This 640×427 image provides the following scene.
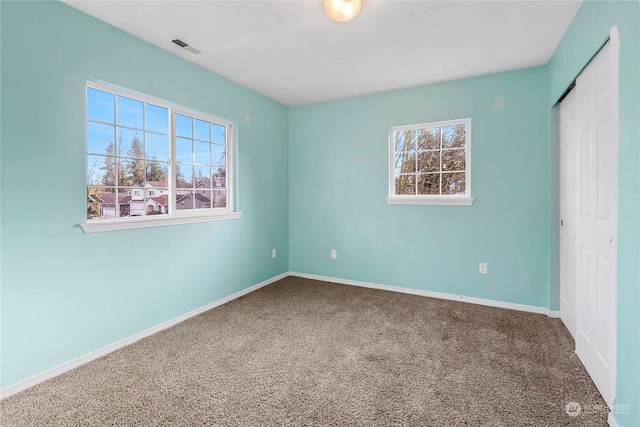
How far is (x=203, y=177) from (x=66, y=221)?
136 cm

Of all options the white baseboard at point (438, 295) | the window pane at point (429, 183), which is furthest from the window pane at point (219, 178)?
the window pane at point (429, 183)

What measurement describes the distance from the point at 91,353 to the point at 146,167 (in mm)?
1524

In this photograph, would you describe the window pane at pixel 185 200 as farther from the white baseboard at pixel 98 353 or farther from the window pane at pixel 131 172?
the white baseboard at pixel 98 353

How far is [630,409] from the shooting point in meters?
1.40

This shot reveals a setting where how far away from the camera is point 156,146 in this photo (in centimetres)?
283

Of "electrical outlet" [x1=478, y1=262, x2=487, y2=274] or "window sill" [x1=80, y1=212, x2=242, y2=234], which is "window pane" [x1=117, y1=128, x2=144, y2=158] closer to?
"window sill" [x1=80, y1=212, x2=242, y2=234]

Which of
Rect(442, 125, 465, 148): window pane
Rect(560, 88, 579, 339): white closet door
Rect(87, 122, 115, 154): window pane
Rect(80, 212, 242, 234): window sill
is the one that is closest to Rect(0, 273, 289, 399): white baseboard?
Rect(80, 212, 242, 234): window sill

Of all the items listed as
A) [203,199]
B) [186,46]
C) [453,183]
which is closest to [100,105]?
[186,46]

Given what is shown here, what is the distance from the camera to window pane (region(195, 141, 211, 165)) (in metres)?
3.25

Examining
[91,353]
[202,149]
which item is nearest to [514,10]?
[202,149]

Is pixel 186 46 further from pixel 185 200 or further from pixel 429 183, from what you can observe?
pixel 429 183

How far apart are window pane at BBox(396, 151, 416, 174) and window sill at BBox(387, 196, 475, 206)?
0.35m

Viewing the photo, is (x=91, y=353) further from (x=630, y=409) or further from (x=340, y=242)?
(x=630, y=409)

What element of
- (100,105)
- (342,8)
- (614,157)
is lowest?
(614,157)
